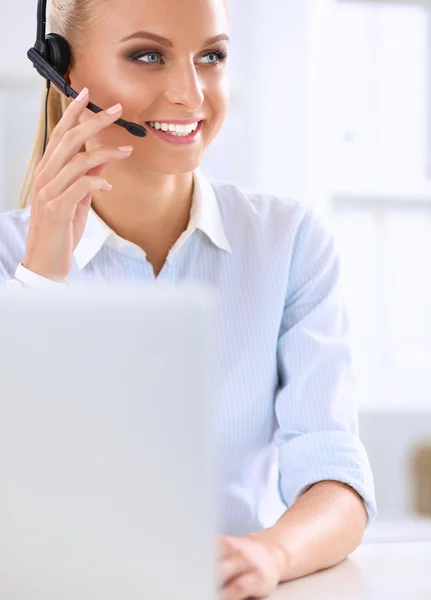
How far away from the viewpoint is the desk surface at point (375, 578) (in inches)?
33.0

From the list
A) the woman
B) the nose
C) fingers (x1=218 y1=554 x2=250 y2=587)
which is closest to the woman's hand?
fingers (x1=218 y1=554 x2=250 y2=587)

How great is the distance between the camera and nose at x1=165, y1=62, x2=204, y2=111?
1272 mm

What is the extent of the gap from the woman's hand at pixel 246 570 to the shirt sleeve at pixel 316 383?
0.90 ft

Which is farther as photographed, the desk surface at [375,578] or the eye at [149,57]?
the eye at [149,57]

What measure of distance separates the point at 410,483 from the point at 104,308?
2.61 metres

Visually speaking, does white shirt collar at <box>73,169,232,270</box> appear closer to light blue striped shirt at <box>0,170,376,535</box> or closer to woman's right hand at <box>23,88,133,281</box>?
light blue striped shirt at <box>0,170,376,535</box>

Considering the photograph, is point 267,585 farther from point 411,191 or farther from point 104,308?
point 411,191

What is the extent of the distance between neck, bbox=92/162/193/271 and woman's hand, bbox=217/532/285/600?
2.01 feet

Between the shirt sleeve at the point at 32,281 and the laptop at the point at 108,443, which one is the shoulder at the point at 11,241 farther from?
the laptop at the point at 108,443

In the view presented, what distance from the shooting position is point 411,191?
296cm

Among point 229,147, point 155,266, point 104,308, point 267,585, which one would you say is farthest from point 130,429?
→ point 229,147

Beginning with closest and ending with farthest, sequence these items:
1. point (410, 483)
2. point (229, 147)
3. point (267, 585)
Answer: point (267, 585) → point (229, 147) → point (410, 483)

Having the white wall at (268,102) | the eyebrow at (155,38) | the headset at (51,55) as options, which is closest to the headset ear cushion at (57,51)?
the headset at (51,55)

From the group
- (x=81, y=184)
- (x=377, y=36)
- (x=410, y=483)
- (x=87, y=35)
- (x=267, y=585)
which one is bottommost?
(x=410, y=483)
